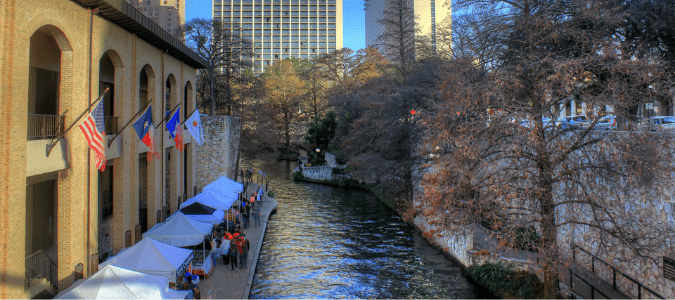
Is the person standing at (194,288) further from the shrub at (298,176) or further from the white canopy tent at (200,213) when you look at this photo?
the shrub at (298,176)

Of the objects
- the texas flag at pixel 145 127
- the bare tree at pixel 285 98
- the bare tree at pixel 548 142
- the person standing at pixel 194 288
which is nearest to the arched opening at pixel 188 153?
the texas flag at pixel 145 127

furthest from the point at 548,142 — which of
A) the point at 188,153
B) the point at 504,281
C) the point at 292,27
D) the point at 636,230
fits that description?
the point at 292,27

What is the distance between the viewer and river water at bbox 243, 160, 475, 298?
15.3 m

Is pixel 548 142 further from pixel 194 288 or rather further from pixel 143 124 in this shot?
pixel 143 124

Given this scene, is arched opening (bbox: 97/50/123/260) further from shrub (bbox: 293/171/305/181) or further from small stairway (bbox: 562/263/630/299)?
shrub (bbox: 293/171/305/181)

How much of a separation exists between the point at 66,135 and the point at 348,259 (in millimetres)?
11999

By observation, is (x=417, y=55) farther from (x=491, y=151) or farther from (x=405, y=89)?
(x=491, y=151)

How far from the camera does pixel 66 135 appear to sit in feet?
38.1

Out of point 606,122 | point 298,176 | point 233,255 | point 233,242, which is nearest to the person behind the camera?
point 606,122

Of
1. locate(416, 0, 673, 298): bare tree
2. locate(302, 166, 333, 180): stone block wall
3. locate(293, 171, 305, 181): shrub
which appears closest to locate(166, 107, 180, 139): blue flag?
locate(416, 0, 673, 298): bare tree

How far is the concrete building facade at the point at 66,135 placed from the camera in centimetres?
923

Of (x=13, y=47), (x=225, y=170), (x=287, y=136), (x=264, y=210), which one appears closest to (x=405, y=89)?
(x=264, y=210)

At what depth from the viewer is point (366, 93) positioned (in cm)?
4025

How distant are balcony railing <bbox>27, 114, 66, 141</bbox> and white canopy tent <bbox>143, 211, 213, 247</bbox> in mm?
5113
